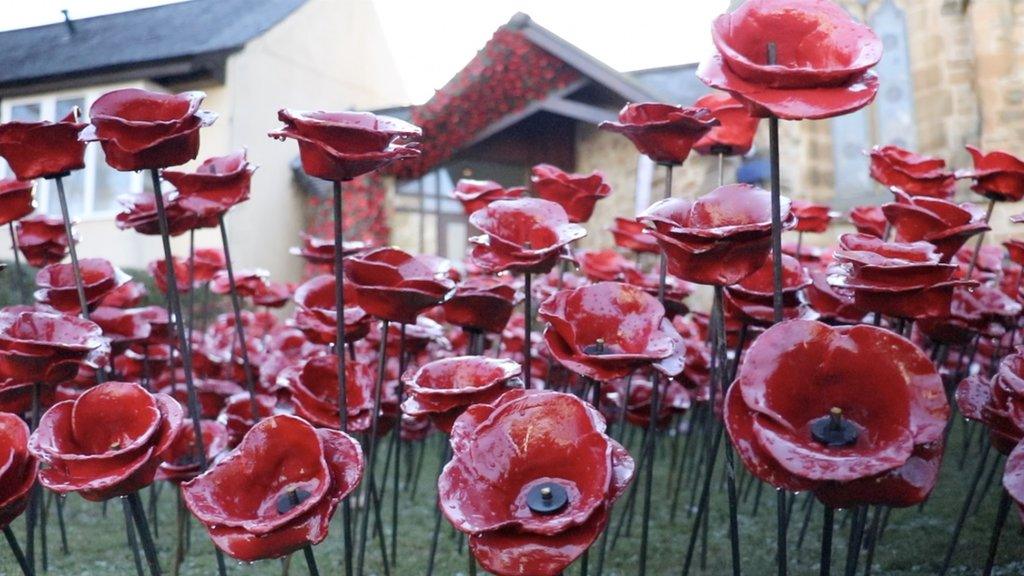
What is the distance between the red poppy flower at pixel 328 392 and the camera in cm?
191

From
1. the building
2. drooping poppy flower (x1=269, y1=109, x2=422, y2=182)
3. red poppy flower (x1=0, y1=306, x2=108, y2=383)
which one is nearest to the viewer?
drooping poppy flower (x1=269, y1=109, x2=422, y2=182)

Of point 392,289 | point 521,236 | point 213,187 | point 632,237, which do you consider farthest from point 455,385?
point 632,237

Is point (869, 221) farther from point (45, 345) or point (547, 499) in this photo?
point (45, 345)

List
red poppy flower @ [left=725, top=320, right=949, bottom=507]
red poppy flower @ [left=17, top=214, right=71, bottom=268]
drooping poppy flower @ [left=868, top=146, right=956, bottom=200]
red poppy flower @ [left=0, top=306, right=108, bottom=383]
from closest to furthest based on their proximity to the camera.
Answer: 1. red poppy flower @ [left=725, top=320, right=949, bottom=507]
2. red poppy flower @ [left=0, top=306, right=108, bottom=383]
3. drooping poppy flower @ [left=868, top=146, right=956, bottom=200]
4. red poppy flower @ [left=17, top=214, right=71, bottom=268]

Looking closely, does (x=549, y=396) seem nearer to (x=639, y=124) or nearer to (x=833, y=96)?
(x=833, y=96)

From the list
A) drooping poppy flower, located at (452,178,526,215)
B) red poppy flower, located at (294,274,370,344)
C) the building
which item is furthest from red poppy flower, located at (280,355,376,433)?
Result: the building

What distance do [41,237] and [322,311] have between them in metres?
1.16

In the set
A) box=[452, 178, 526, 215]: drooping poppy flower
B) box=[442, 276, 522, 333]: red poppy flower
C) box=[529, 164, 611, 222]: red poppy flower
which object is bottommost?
box=[442, 276, 522, 333]: red poppy flower

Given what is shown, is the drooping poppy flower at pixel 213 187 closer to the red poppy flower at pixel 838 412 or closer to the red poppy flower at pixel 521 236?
the red poppy flower at pixel 521 236

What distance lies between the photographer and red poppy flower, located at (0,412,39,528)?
1281mm

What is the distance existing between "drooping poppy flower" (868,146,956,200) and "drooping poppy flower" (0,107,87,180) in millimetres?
1960

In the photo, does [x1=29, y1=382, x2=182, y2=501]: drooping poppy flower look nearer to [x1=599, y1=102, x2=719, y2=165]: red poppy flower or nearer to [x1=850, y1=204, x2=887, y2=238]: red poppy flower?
[x1=599, y1=102, x2=719, y2=165]: red poppy flower

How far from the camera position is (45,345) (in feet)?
5.13

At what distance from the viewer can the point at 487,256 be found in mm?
1702
